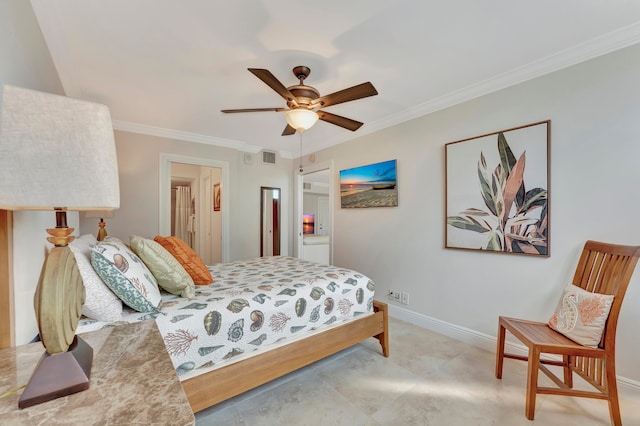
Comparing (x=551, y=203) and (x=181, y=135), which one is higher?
(x=181, y=135)

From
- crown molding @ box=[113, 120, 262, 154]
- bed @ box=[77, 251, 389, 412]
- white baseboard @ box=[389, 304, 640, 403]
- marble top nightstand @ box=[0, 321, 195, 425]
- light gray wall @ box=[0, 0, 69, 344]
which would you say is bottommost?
white baseboard @ box=[389, 304, 640, 403]

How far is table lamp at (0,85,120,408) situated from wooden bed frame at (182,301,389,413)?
88 centimetres

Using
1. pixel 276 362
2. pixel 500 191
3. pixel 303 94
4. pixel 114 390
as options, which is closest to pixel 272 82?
pixel 303 94

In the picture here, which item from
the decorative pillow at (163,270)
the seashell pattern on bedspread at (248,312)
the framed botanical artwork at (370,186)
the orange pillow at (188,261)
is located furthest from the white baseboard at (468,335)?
the decorative pillow at (163,270)

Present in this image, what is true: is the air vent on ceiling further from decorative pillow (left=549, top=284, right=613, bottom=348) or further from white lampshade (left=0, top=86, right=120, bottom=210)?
decorative pillow (left=549, top=284, right=613, bottom=348)

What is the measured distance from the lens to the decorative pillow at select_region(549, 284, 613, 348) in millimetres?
1534

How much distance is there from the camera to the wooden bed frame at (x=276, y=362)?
1.47 metres

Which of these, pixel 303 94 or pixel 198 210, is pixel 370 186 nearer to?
pixel 303 94

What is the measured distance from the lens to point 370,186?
3.47 meters

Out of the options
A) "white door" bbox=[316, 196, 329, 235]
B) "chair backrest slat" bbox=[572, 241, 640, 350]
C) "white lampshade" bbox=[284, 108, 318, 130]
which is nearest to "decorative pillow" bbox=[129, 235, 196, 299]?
"white lampshade" bbox=[284, 108, 318, 130]

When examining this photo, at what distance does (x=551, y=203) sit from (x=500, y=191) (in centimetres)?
36

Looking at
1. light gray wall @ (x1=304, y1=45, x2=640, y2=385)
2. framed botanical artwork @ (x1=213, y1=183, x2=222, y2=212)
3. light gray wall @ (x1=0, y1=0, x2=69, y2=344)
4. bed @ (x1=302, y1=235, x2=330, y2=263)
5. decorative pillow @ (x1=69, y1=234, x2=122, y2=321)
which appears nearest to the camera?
light gray wall @ (x1=0, y1=0, x2=69, y2=344)

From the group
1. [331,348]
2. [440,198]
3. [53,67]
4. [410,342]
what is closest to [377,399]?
[331,348]

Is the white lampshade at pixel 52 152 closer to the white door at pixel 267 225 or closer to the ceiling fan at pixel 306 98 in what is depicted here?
the ceiling fan at pixel 306 98
